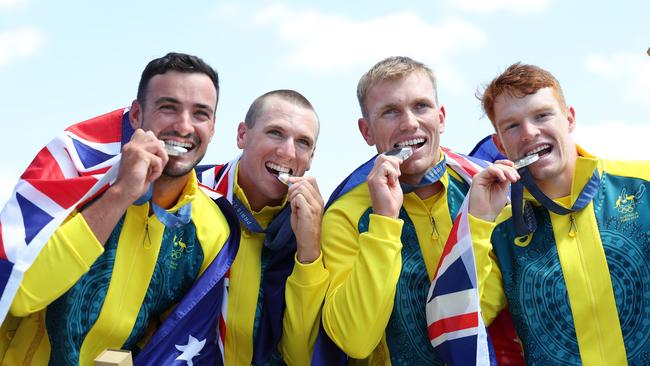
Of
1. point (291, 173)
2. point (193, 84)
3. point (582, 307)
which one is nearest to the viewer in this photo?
point (582, 307)

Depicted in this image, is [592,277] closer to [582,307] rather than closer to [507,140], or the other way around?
[582,307]

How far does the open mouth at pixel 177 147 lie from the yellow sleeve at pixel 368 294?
1.34 metres

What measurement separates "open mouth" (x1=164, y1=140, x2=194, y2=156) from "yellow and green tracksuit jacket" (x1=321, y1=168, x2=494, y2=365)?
108 centimetres

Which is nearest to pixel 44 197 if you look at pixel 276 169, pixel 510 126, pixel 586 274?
pixel 276 169

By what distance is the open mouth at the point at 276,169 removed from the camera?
543cm

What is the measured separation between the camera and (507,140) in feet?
15.0

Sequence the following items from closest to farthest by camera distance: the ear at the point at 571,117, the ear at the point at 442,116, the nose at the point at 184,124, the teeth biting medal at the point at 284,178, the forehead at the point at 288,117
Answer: the ear at the point at 571,117
the nose at the point at 184,124
the teeth biting medal at the point at 284,178
the ear at the point at 442,116
the forehead at the point at 288,117

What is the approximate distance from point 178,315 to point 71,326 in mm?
690

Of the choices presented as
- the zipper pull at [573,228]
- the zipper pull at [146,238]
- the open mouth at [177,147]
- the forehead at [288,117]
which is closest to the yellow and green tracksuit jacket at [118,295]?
the zipper pull at [146,238]

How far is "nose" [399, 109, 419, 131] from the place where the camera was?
491 cm

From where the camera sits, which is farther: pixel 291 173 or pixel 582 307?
pixel 291 173

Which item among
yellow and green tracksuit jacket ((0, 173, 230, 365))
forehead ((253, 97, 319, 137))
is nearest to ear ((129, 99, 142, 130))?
yellow and green tracksuit jacket ((0, 173, 230, 365))

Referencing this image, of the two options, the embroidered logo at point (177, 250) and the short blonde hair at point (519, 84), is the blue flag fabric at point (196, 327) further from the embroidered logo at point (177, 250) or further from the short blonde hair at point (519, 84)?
the short blonde hair at point (519, 84)

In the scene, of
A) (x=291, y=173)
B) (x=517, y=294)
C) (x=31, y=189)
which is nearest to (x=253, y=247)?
(x=291, y=173)
